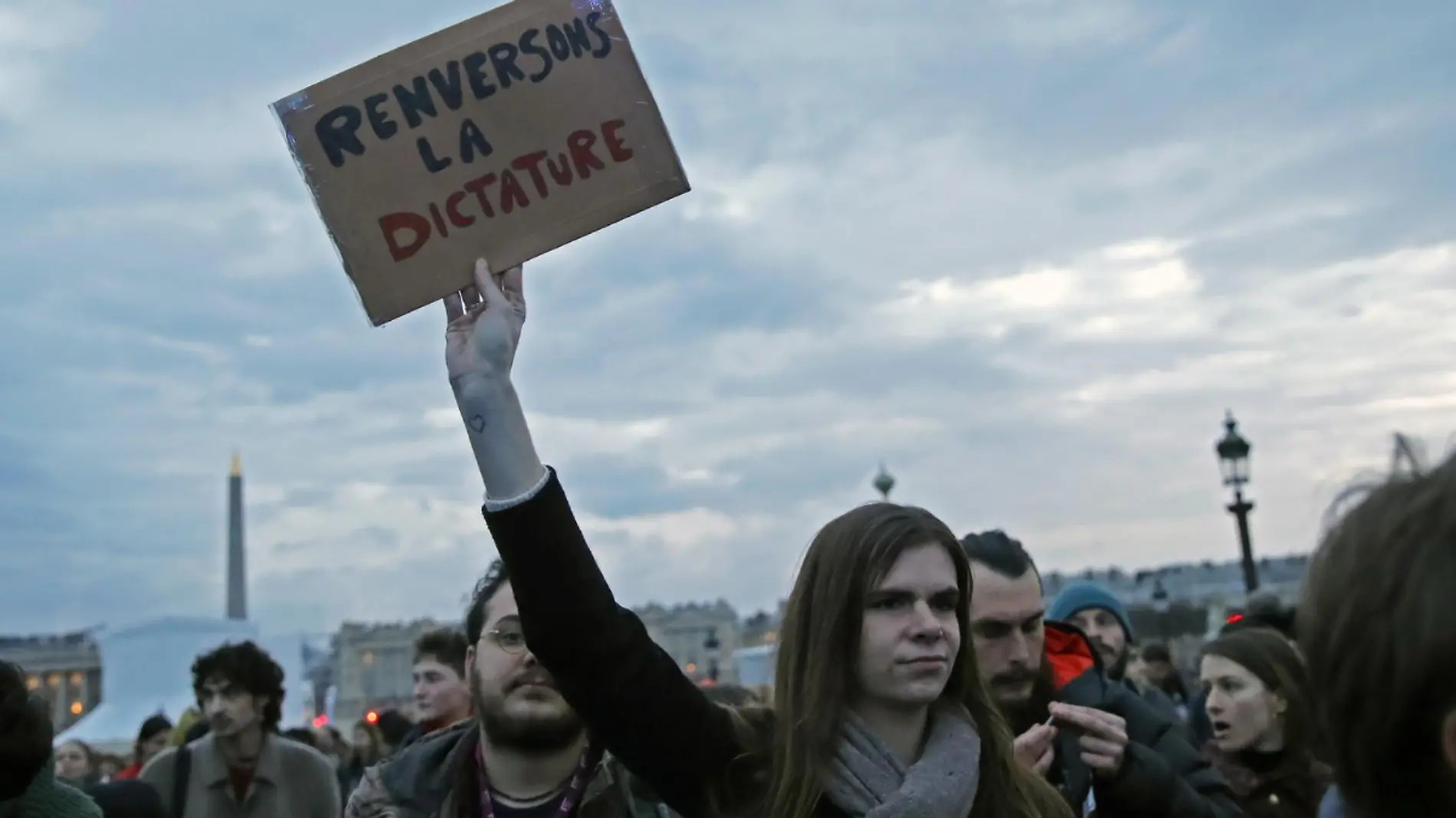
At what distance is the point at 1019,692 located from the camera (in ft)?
12.6

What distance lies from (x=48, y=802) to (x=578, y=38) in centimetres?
257

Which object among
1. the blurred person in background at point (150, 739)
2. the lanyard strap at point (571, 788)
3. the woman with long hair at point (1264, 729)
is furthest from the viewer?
the blurred person in background at point (150, 739)

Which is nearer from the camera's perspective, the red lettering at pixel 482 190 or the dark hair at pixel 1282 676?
the red lettering at pixel 482 190

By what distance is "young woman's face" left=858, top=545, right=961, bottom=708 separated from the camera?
2.76 m

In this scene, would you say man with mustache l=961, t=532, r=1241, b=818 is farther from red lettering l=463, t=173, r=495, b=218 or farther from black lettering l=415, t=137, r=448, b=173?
black lettering l=415, t=137, r=448, b=173

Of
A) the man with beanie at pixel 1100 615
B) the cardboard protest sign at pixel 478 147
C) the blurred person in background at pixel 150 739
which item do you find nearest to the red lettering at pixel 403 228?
the cardboard protest sign at pixel 478 147

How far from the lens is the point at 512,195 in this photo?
9.85ft

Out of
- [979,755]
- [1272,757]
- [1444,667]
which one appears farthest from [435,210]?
[1272,757]

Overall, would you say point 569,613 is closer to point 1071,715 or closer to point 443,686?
point 1071,715

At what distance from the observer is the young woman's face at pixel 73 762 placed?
10.3 meters

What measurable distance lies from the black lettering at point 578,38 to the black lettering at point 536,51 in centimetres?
6

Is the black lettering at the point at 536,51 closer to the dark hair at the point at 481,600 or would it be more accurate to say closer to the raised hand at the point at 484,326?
the raised hand at the point at 484,326

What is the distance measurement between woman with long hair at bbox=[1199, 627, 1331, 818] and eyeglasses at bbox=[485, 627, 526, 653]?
7.83 ft

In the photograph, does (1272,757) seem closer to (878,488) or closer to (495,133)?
(495,133)
